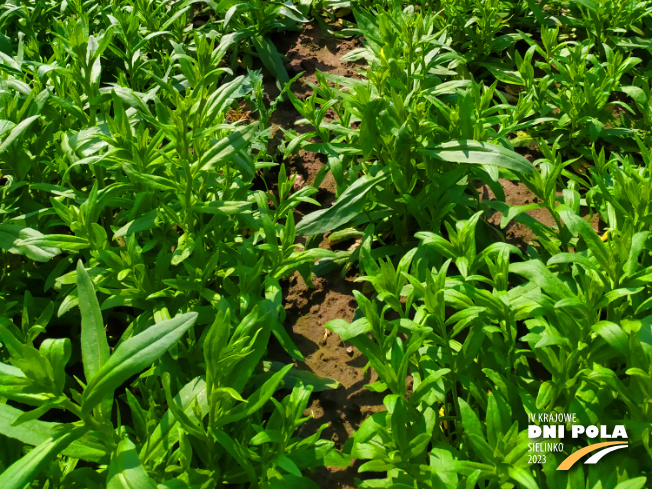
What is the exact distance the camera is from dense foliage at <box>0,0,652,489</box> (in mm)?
1879

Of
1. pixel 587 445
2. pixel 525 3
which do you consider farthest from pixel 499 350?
pixel 525 3

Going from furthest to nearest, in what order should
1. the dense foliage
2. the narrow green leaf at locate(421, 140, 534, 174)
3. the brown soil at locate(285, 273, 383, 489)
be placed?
the narrow green leaf at locate(421, 140, 534, 174), the brown soil at locate(285, 273, 383, 489), the dense foliage

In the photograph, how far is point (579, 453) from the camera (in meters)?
1.95

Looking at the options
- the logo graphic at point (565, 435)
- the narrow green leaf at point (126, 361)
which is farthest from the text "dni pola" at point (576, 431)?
the narrow green leaf at point (126, 361)

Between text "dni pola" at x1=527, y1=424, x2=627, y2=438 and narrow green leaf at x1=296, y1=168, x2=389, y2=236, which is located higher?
narrow green leaf at x1=296, y1=168, x2=389, y2=236

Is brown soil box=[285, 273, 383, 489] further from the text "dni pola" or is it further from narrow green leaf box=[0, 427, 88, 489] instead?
narrow green leaf box=[0, 427, 88, 489]

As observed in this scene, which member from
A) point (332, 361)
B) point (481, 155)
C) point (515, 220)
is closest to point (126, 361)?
point (332, 361)

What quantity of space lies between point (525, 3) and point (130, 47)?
2.80 metres

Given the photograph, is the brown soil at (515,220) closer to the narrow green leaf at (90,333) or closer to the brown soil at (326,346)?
the brown soil at (326,346)

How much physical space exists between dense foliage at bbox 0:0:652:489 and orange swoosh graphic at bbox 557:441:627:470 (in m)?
0.04

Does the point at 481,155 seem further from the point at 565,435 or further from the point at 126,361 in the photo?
the point at 126,361

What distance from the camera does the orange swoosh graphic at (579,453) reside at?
1.93 metres

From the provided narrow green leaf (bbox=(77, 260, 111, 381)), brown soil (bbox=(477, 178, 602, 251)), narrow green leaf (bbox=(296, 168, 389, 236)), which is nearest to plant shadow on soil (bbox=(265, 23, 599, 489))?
brown soil (bbox=(477, 178, 602, 251))

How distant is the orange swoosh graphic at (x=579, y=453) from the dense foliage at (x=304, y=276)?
1.4 inches
